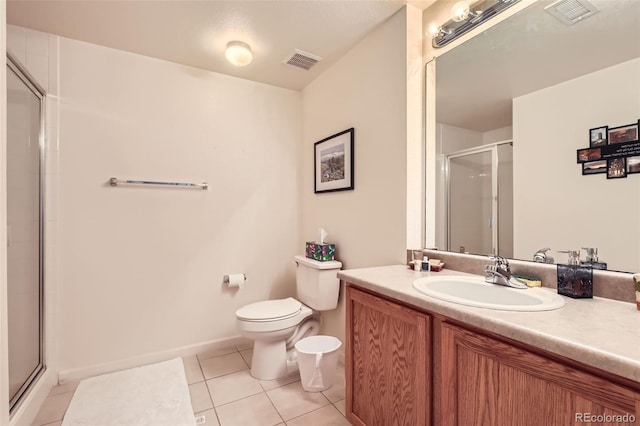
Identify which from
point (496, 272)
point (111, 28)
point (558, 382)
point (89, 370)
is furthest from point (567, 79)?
point (89, 370)

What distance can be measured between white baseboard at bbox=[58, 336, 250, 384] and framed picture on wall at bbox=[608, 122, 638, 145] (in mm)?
2645

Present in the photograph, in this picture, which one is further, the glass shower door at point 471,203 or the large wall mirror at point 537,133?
the glass shower door at point 471,203

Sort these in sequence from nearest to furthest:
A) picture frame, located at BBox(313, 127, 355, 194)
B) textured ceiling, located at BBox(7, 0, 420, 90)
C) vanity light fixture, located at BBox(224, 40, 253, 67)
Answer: textured ceiling, located at BBox(7, 0, 420, 90) < vanity light fixture, located at BBox(224, 40, 253, 67) < picture frame, located at BBox(313, 127, 355, 194)

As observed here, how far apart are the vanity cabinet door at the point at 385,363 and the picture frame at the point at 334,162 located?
0.99 metres

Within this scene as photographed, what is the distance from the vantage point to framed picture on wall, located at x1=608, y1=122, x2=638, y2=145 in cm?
108

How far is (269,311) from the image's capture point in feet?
6.56

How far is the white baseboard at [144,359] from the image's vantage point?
→ 1971 mm

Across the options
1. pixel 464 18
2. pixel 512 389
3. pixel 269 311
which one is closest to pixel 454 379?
pixel 512 389

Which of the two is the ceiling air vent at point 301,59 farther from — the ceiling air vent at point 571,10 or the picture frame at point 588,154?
the picture frame at point 588,154

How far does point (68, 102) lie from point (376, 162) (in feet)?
6.91

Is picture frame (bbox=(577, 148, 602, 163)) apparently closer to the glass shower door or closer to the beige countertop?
the glass shower door

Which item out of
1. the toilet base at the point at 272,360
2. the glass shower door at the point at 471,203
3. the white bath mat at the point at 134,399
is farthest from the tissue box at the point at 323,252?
the white bath mat at the point at 134,399

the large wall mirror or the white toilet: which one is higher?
the large wall mirror

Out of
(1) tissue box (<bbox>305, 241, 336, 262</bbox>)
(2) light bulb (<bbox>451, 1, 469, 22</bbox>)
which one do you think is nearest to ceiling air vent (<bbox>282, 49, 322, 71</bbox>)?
(2) light bulb (<bbox>451, 1, 469, 22</bbox>)
